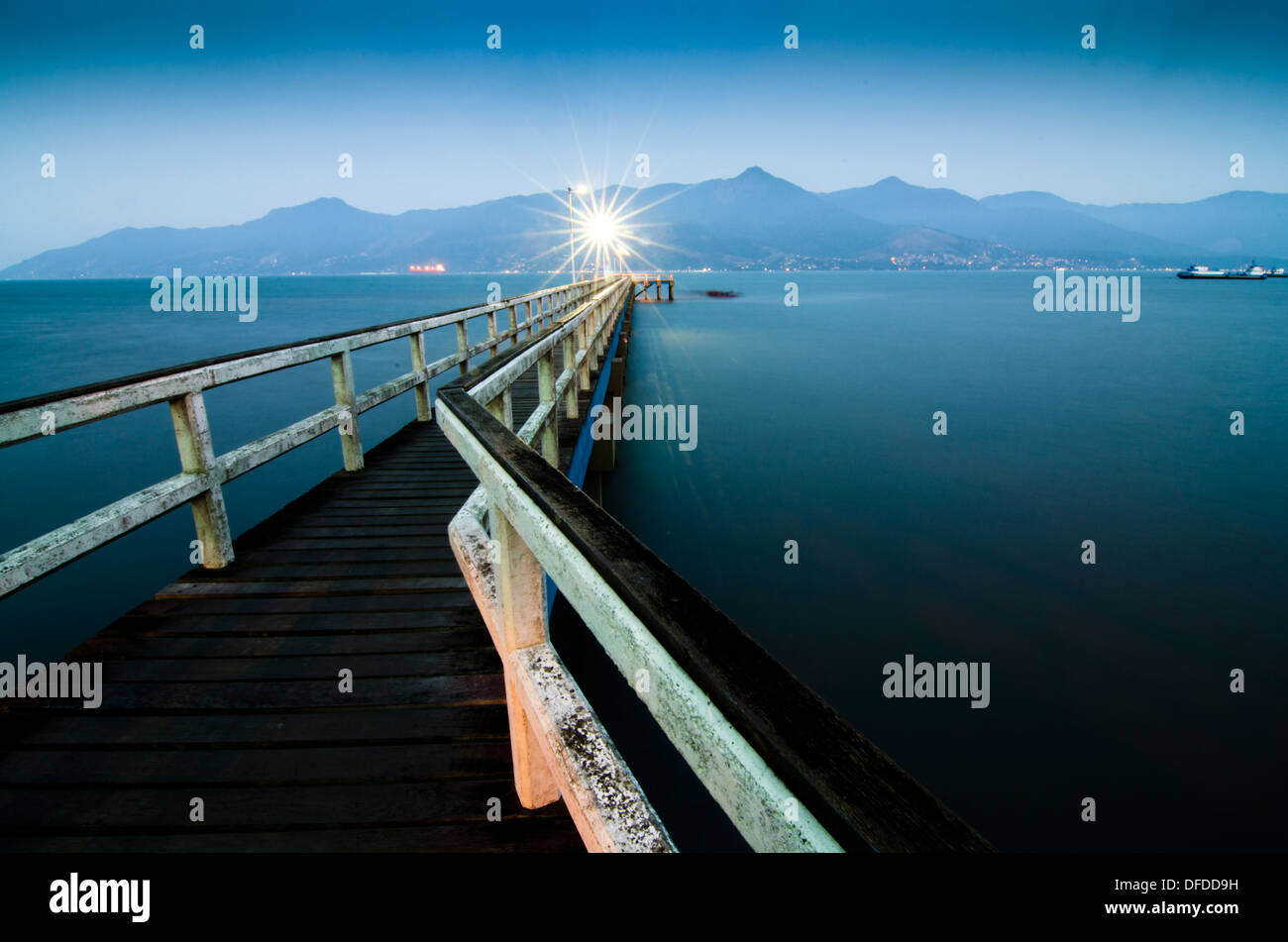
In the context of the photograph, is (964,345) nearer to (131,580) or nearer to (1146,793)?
(1146,793)

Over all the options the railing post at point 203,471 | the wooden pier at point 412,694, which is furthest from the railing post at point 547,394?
the railing post at point 203,471

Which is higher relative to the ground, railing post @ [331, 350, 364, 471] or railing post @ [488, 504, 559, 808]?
railing post @ [331, 350, 364, 471]

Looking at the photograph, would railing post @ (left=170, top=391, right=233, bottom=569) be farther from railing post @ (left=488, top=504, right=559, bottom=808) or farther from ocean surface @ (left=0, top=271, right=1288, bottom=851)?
ocean surface @ (left=0, top=271, right=1288, bottom=851)

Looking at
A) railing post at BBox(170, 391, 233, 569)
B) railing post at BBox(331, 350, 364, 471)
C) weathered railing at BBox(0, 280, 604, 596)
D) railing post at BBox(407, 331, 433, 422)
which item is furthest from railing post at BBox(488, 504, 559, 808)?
railing post at BBox(407, 331, 433, 422)

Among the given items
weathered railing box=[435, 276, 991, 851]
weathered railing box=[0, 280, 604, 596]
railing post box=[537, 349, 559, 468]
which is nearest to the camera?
weathered railing box=[435, 276, 991, 851]

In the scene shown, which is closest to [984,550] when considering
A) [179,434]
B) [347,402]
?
[347,402]

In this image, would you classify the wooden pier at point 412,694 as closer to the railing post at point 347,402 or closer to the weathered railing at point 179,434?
the weathered railing at point 179,434

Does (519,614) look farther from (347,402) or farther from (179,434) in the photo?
(347,402)

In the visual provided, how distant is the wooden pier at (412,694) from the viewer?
75 centimetres

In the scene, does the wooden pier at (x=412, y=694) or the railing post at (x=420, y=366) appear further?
the railing post at (x=420, y=366)

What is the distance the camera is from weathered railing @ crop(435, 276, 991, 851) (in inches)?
25.0

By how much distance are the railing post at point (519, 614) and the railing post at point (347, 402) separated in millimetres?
4219
